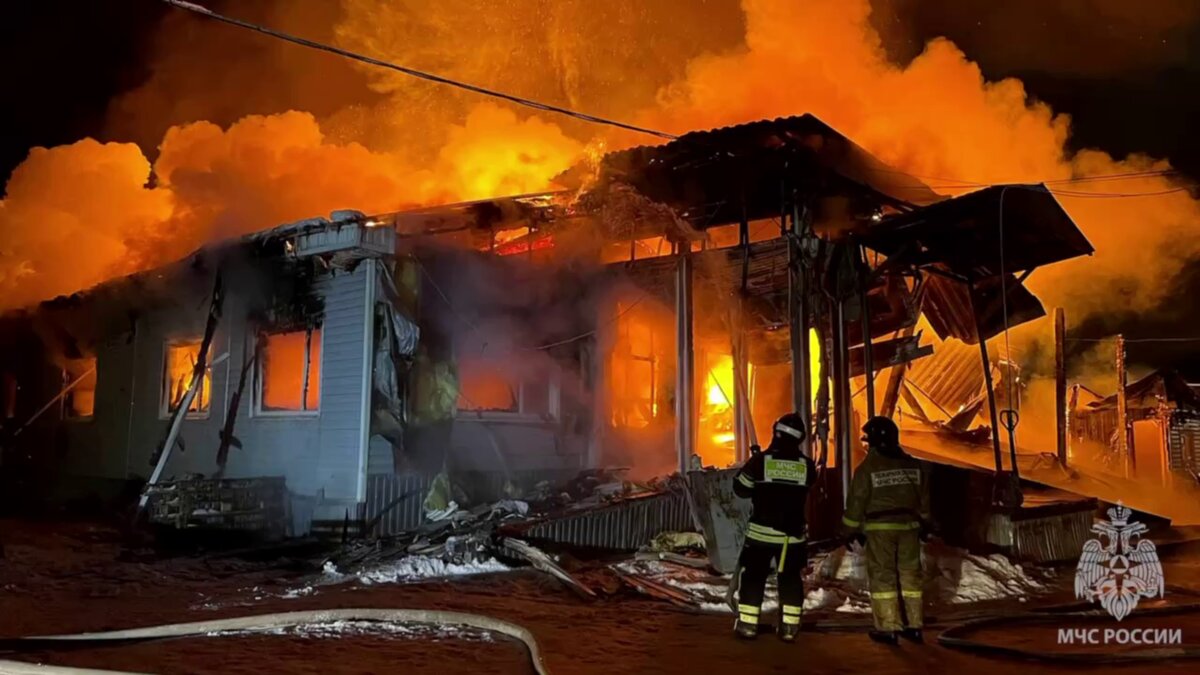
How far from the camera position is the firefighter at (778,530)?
19.0ft

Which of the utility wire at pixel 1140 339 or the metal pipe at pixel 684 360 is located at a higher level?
the utility wire at pixel 1140 339

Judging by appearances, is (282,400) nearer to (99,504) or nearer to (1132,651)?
(99,504)

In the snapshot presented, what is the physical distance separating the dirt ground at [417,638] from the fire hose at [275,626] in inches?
4.5

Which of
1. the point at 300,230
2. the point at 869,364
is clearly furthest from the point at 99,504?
the point at 869,364

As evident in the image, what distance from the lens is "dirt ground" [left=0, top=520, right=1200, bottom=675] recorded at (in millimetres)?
5121

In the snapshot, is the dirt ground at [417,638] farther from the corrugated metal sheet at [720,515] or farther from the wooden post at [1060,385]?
the wooden post at [1060,385]

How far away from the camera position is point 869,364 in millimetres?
10656

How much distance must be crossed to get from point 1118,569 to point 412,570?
687cm

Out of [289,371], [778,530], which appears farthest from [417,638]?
[289,371]

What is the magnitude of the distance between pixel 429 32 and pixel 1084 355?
2218 cm

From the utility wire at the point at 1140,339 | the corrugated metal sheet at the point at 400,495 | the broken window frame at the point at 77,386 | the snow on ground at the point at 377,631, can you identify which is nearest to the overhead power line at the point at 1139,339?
the utility wire at the point at 1140,339

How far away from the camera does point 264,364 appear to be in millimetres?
11578

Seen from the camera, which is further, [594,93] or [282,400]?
[594,93]

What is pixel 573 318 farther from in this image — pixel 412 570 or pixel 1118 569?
pixel 1118 569
